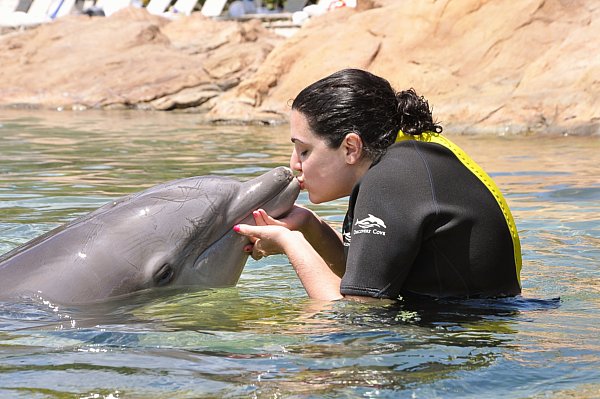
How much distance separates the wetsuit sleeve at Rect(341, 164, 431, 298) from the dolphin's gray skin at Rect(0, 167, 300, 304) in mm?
661

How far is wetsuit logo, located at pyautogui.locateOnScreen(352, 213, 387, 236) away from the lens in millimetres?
3559

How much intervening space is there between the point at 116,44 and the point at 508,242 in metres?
20.6

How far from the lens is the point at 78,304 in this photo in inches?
157

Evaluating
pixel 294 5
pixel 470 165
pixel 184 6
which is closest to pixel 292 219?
pixel 470 165

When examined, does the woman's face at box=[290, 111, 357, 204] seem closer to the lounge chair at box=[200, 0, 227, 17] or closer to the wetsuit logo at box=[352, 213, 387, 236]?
the wetsuit logo at box=[352, 213, 387, 236]

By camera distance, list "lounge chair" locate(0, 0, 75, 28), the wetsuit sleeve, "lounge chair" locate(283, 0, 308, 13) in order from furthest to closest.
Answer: "lounge chair" locate(283, 0, 308, 13)
"lounge chair" locate(0, 0, 75, 28)
the wetsuit sleeve

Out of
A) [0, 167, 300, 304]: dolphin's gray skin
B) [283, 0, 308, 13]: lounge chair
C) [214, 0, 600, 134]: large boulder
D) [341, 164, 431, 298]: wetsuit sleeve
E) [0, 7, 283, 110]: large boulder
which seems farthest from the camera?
[283, 0, 308, 13]: lounge chair

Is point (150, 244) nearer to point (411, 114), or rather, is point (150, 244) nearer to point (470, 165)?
point (411, 114)

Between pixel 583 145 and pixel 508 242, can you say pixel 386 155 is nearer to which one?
pixel 508 242

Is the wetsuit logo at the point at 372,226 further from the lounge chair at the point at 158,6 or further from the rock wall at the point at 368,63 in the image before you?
the lounge chair at the point at 158,6

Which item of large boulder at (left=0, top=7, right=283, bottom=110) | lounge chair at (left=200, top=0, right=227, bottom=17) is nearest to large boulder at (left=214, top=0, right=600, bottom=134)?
large boulder at (left=0, top=7, right=283, bottom=110)

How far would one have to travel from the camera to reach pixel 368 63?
15.2 m

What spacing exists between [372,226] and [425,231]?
0.67 feet

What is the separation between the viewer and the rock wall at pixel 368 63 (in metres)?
12.7
